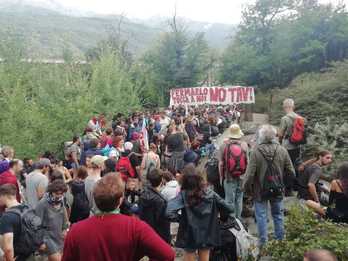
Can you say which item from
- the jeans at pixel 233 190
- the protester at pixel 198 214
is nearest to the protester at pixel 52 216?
the protester at pixel 198 214

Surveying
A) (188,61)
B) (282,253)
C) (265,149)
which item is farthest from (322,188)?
(188,61)

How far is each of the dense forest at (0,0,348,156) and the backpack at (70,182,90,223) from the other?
6.98 metres

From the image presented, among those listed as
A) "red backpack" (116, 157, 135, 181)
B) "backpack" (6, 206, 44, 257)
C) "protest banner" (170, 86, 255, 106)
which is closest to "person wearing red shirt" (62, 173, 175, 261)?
"backpack" (6, 206, 44, 257)

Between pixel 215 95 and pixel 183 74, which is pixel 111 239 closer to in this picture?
pixel 215 95

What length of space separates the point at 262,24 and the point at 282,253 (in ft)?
103

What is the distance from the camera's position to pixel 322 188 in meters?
6.77

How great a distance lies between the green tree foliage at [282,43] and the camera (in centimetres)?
2844

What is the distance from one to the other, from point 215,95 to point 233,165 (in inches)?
567

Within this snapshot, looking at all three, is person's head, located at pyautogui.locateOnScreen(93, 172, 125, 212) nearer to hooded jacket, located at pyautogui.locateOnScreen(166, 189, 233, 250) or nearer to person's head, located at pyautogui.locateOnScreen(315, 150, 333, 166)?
hooded jacket, located at pyautogui.locateOnScreen(166, 189, 233, 250)

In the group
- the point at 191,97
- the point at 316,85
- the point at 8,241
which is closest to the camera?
the point at 8,241

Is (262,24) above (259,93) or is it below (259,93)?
above

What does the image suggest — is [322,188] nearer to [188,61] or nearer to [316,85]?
[316,85]

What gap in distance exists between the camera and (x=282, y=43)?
30359mm

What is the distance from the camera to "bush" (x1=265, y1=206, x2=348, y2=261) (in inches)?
172
